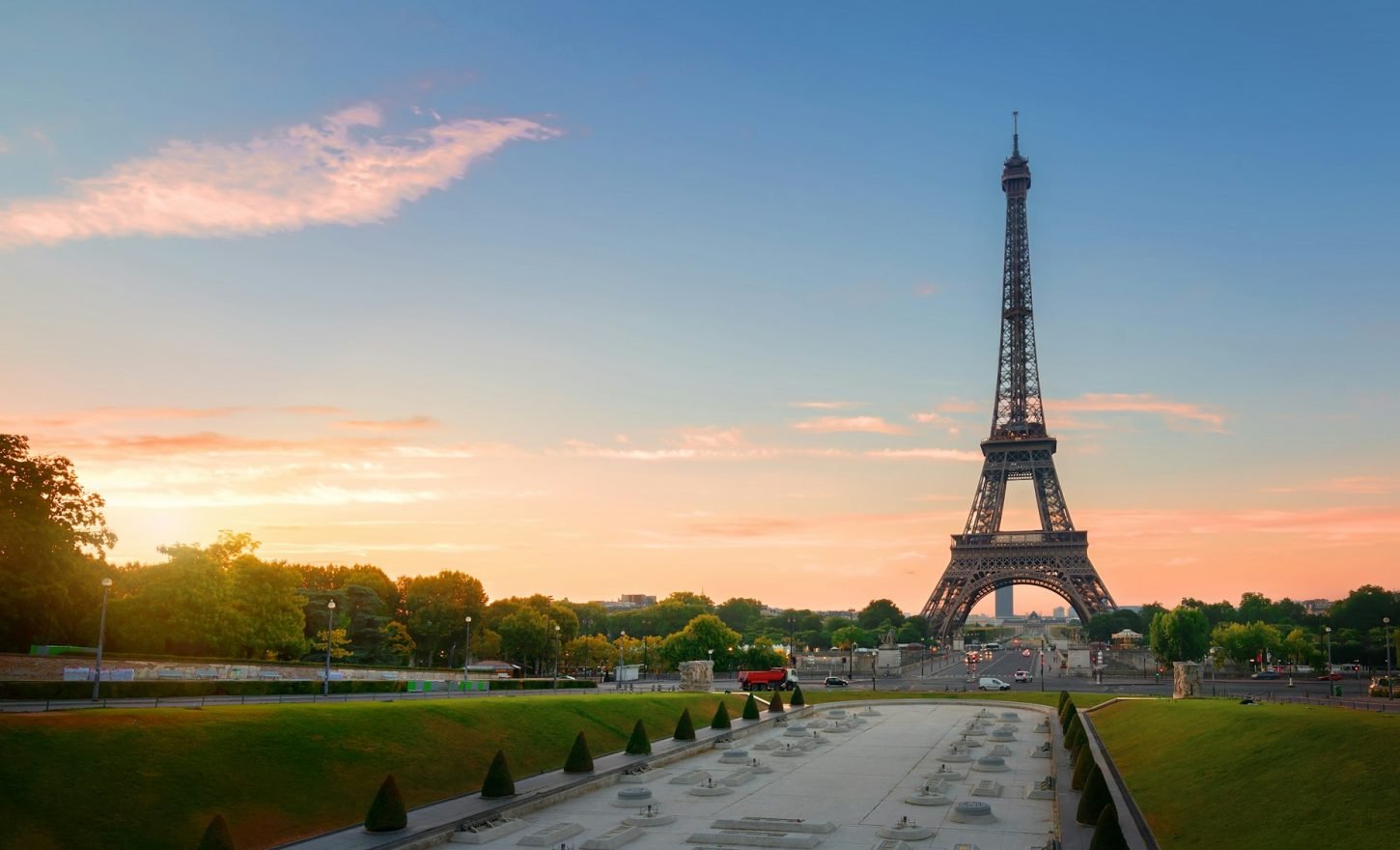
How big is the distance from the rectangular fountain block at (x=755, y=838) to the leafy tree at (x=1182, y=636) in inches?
4079

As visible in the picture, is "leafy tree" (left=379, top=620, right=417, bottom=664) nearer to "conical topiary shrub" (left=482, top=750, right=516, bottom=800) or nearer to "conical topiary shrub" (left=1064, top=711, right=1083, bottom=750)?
"conical topiary shrub" (left=482, top=750, right=516, bottom=800)

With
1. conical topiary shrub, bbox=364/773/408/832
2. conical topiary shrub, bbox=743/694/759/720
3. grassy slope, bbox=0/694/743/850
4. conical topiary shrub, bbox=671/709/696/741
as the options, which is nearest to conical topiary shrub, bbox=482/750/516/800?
grassy slope, bbox=0/694/743/850

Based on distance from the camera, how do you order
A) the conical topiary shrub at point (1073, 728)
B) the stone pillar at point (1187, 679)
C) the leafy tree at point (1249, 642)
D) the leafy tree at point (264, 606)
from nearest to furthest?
1. the conical topiary shrub at point (1073, 728)
2. the stone pillar at point (1187, 679)
3. the leafy tree at point (264, 606)
4. the leafy tree at point (1249, 642)

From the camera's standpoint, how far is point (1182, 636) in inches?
4847

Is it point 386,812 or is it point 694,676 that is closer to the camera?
point 386,812

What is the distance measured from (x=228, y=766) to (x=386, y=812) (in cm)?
600

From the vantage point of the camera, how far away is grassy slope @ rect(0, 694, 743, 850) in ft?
96.8

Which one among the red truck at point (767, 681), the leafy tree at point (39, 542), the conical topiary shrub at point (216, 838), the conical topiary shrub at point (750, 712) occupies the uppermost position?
the leafy tree at point (39, 542)

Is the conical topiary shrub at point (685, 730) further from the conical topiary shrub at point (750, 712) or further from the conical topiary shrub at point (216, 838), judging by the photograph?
the conical topiary shrub at point (216, 838)

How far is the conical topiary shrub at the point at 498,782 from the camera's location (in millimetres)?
40375

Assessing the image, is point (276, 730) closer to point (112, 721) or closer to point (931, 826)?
point (112, 721)

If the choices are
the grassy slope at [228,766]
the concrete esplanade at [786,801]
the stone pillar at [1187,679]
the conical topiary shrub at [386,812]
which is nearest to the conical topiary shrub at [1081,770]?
the concrete esplanade at [786,801]

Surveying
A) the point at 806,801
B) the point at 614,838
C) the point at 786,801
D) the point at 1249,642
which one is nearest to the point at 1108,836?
the point at 614,838

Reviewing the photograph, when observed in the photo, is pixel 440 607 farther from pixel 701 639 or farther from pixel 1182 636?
pixel 1182 636
